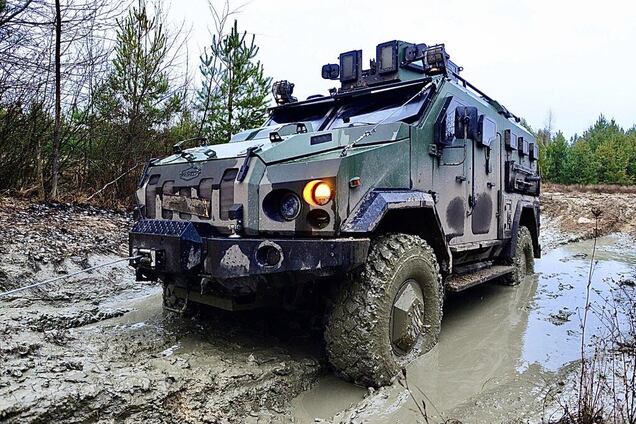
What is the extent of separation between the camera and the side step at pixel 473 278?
409 centimetres

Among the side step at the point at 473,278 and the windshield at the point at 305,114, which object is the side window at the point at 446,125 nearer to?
the windshield at the point at 305,114

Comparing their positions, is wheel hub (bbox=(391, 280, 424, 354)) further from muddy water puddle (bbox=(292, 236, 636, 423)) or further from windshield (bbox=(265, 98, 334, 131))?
windshield (bbox=(265, 98, 334, 131))

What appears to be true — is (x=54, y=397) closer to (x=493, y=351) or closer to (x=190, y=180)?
(x=190, y=180)

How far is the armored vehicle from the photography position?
2.75 meters

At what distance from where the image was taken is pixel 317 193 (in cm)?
281

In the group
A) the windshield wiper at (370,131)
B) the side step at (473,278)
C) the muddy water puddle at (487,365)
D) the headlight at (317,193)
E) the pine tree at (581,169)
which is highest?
the pine tree at (581,169)

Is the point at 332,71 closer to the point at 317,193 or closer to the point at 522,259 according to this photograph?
the point at 317,193

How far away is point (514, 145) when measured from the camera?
5820mm

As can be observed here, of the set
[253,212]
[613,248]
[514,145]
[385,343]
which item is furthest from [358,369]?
[613,248]

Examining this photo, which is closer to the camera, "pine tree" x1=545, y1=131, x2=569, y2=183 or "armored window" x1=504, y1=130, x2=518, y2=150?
"armored window" x1=504, y1=130, x2=518, y2=150

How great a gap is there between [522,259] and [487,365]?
3075mm

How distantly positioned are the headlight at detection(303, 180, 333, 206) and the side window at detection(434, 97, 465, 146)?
4.67 feet

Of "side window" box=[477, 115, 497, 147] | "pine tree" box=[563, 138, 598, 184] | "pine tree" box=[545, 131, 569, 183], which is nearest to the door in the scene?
"side window" box=[477, 115, 497, 147]

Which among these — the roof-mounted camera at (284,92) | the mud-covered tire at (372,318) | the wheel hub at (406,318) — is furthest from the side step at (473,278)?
the roof-mounted camera at (284,92)
